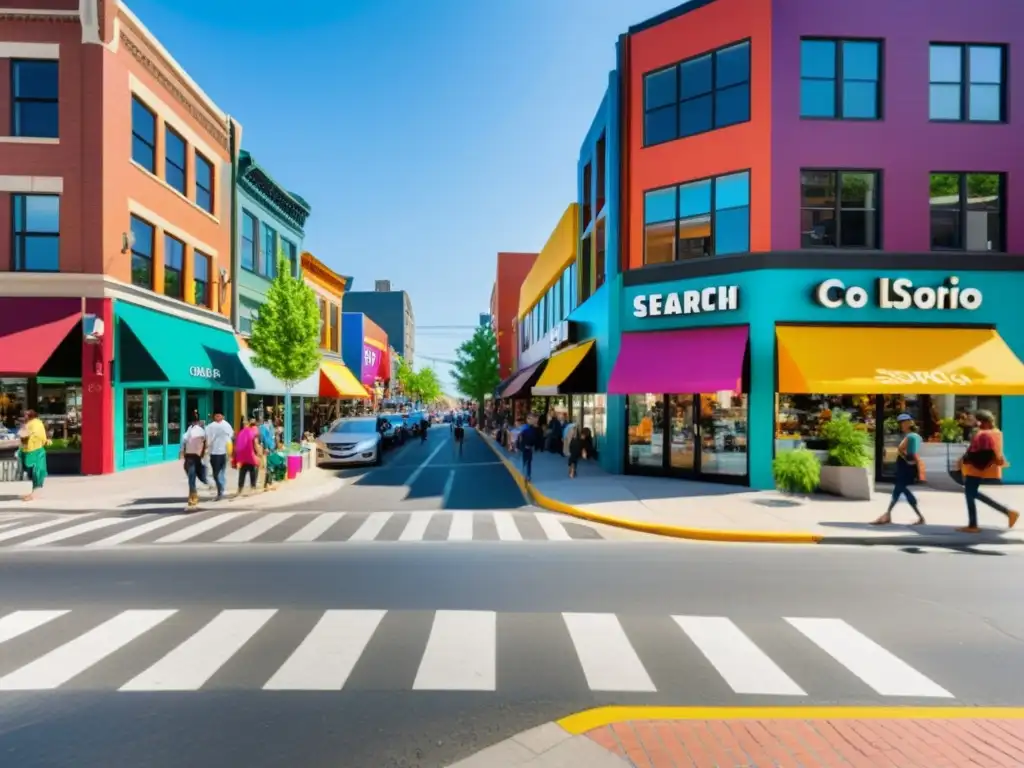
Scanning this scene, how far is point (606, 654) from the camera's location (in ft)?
17.9

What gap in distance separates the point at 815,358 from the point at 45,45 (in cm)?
2353

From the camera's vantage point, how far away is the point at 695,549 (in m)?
9.84

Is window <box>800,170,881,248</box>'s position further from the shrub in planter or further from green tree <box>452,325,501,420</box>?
green tree <box>452,325,501,420</box>

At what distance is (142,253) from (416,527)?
16.2m

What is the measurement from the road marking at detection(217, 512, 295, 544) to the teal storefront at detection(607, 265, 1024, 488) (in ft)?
29.9

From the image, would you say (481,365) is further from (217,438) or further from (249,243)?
(217,438)

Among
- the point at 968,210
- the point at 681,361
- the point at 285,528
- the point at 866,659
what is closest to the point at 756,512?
the point at 681,361

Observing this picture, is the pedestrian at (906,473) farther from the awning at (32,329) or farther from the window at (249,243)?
the window at (249,243)

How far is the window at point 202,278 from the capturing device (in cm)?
2519

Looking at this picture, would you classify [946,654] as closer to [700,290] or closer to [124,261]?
[700,290]

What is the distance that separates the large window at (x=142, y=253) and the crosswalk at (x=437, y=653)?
1690 centimetres

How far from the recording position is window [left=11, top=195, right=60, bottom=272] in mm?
18391

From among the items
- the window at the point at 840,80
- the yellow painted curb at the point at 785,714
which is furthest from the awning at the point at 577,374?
the yellow painted curb at the point at 785,714

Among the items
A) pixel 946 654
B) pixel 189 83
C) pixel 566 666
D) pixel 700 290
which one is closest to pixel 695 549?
pixel 946 654
